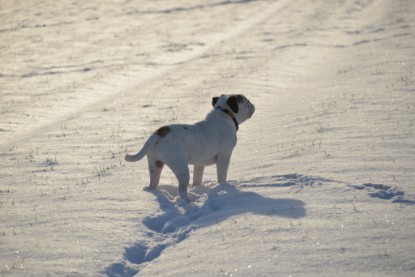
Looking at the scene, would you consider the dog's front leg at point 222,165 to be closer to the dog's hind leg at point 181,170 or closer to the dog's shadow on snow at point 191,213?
the dog's shadow on snow at point 191,213

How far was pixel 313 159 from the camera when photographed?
8.62 metres

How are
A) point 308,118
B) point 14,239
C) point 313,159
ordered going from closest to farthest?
→ point 14,239 < point 313,159 < point 308,118

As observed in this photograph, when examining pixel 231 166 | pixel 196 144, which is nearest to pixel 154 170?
pixel 196 144

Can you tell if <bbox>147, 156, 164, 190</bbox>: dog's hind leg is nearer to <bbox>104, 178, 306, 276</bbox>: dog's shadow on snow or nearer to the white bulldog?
the white bulldog

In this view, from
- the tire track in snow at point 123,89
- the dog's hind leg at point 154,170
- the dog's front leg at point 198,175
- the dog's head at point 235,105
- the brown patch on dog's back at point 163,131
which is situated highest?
the brown patch on dog's back at point 163,131

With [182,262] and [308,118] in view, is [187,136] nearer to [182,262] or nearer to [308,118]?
[182,262]

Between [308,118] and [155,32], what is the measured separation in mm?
19930

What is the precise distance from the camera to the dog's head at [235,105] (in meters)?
8.26

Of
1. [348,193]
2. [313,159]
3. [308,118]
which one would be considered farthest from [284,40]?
[348,193]

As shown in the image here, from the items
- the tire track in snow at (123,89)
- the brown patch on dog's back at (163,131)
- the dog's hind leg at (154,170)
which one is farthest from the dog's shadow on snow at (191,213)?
the tire track in snow at (123,89)

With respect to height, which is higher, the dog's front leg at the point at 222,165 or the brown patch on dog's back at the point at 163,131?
the brown patch on dog's back at the point at 163,131

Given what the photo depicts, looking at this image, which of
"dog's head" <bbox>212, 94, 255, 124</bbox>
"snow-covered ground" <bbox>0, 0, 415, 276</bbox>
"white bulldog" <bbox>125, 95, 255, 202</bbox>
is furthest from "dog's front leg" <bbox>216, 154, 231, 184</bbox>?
"dog's head" <bbox>212, 94, 255, 124</bbox>

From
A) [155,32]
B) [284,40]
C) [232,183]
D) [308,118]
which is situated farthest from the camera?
[155,32]

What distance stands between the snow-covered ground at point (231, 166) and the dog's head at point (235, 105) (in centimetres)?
88
